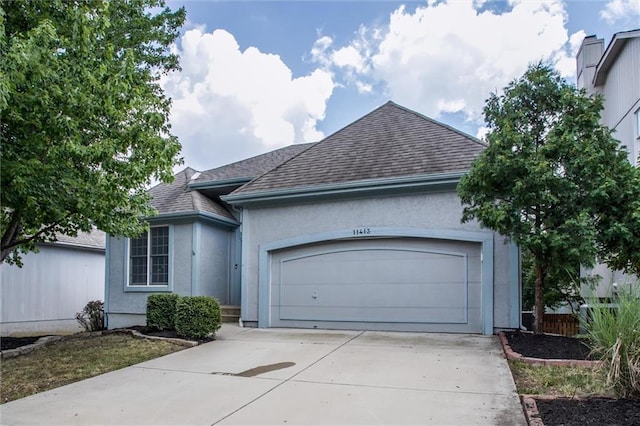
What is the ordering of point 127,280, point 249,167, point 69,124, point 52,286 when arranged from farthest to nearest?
A: point 52,286 < point 249,167 < point 127,280 < point 69,124

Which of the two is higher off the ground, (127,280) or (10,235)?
(10,235)

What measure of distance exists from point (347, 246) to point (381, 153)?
2.58m

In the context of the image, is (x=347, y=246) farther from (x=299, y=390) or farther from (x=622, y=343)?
(x=622, y=343)

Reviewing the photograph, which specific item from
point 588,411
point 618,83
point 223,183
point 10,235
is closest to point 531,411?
point 588,411

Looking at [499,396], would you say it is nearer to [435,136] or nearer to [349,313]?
[349,313]

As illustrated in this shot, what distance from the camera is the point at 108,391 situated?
18.4 ft

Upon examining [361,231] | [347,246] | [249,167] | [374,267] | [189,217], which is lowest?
[374,267]

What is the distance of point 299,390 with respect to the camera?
5363mm

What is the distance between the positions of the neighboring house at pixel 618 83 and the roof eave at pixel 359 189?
5169 millimetres

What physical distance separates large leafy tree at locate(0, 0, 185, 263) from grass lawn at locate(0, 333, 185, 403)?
2.28 metres

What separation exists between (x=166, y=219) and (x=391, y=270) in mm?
6544

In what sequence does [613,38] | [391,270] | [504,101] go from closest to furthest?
[504,101] → [391,270] → [613,38]

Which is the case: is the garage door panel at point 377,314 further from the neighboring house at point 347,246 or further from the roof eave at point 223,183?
the roof eave at point 223,183

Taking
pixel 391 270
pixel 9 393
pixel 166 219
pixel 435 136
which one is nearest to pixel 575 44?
pixel 435 136
